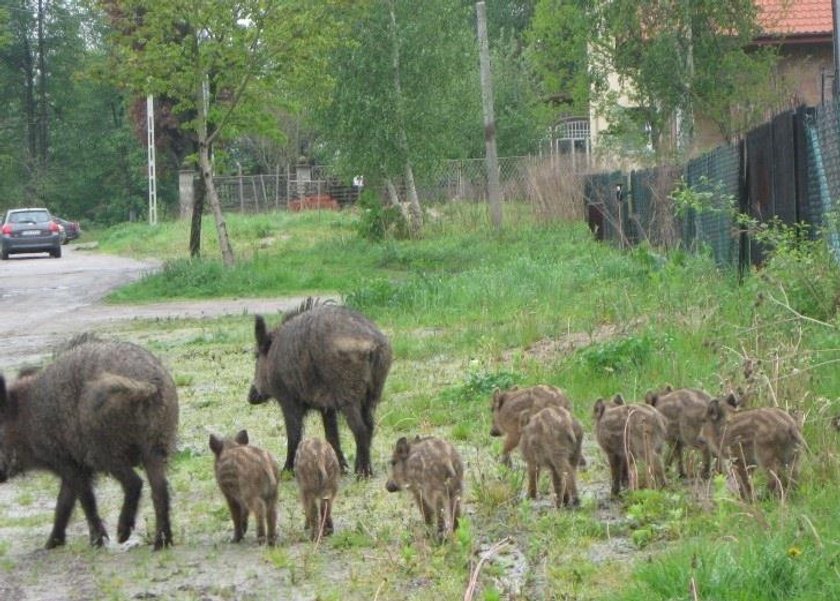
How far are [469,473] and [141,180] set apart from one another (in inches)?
3133

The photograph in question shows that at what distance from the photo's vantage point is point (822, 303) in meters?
11.5

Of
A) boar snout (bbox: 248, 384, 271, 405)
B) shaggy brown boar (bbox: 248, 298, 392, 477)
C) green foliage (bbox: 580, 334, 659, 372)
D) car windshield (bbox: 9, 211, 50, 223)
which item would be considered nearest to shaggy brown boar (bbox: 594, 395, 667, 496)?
shaggy brown boar (bbox: 248, 298, 392, 477)

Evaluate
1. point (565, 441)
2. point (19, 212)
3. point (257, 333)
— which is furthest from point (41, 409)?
point (19, 212)

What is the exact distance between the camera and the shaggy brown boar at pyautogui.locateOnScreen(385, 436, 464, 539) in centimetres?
804

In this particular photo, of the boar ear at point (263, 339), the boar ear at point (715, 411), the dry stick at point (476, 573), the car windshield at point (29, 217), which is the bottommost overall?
the dry stick at point (476, 573)

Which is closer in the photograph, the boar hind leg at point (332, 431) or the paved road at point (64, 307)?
the boar hind leg at point (332, 431)

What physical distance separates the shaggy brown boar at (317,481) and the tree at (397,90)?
3043 centimetres

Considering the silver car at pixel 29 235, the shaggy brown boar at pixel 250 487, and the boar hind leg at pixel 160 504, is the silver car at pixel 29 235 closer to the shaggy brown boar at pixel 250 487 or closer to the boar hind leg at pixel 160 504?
the boar hind leg at pixel 160 504

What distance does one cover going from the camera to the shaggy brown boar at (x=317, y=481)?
841cm

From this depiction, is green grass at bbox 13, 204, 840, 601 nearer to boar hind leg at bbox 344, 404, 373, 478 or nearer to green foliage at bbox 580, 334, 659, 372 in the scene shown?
green foliage at bbox 580, 334, 659, 372

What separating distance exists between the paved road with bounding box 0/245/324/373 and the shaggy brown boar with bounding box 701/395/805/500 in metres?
8.73

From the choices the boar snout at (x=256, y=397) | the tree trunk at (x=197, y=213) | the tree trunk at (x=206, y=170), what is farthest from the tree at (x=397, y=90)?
the boar snout at (x=256, y=397)

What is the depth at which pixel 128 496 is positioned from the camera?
876cm

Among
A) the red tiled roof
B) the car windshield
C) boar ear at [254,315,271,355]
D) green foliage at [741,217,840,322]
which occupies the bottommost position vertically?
boar ear at [254,315,271,355]
